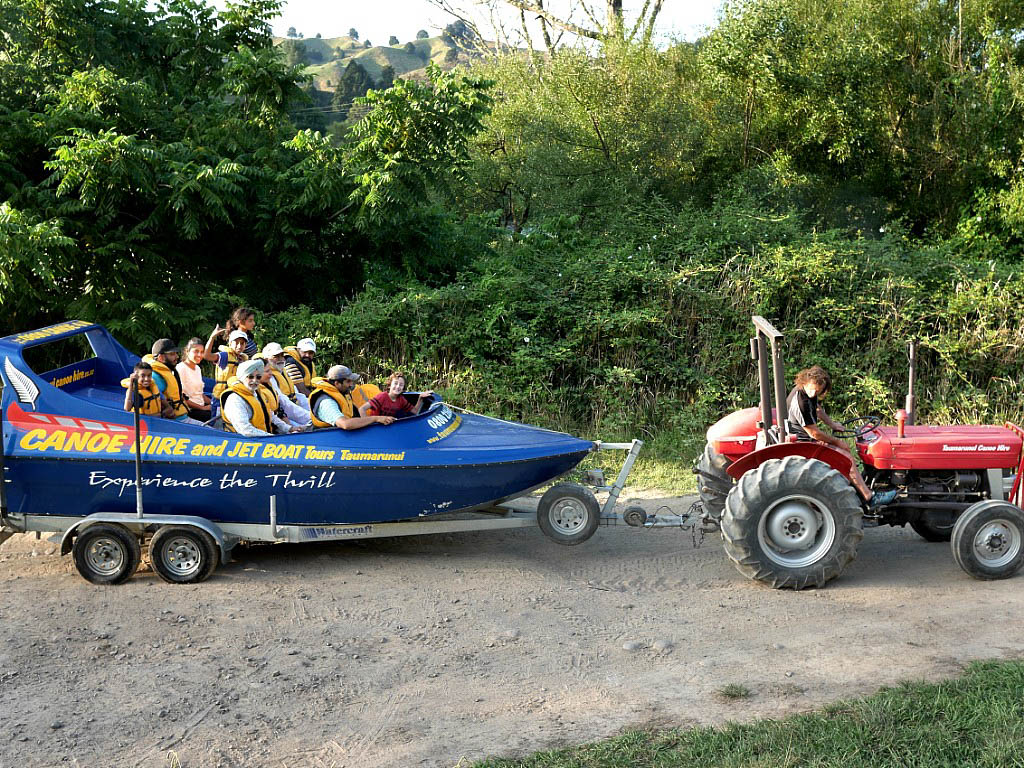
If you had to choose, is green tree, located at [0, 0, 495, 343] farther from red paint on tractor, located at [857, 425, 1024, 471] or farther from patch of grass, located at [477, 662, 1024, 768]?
patch of grass, located at [477, 662, 1024, 768]

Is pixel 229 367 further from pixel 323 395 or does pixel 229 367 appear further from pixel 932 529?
pixel 932 529

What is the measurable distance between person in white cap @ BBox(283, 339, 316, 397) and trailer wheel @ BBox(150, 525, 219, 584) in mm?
1858

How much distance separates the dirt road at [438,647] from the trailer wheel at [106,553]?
127mm

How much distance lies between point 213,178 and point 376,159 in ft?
6.87

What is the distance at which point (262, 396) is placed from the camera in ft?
23.4

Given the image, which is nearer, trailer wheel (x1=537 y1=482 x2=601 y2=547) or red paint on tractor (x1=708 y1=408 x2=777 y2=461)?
trailer wheel (x1=537 y1=482 x2=601 y2=547)

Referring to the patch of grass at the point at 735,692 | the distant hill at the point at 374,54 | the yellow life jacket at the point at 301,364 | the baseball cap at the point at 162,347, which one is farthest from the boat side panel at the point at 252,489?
the distant hill at the point at 374,54

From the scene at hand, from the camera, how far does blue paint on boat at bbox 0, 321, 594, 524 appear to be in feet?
22.0

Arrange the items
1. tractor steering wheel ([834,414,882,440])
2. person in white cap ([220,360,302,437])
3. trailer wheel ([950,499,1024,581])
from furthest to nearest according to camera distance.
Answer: tractor steering wheel ([834,414,882,440]), person in white cap ([220,360,302,437]), trailer wheel ([950,499,1024,581])

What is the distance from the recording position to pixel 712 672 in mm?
5445

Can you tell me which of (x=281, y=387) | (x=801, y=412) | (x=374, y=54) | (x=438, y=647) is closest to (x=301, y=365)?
(x=281, y=387)

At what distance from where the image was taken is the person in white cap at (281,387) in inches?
301

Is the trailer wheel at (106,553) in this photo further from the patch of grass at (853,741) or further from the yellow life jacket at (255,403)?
the patch of grass at (853,741)

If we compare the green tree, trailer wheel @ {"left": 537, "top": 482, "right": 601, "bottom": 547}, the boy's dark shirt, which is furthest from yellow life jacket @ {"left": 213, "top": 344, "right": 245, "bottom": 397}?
the boy's dark shirt
